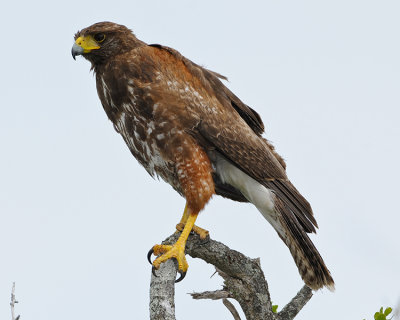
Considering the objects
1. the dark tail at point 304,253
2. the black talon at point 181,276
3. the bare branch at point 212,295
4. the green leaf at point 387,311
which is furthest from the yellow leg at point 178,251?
the green leaf at point 387,311

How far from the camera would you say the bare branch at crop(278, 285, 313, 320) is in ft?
17.4

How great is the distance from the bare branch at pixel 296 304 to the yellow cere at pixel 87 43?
8.41 ft

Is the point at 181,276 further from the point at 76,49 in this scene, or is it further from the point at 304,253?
the point at 76,49

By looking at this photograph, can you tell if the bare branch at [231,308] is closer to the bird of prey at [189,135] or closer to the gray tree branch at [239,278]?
the gray tree branch at [239,278]

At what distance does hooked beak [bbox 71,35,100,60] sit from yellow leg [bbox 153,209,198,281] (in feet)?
5.41

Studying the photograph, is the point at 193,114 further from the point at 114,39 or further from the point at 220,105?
the point at 114,39

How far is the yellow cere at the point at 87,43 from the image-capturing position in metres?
5.66

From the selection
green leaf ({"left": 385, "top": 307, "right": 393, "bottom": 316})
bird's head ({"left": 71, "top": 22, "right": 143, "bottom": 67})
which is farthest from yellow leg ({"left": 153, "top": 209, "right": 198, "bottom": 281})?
bird's head ({"left": 71, "top": 22, "right": 143, "bottom": 67})

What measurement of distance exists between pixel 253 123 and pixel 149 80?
45.1 inches

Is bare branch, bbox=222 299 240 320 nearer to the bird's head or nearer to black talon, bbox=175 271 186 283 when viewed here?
black talon, bbox=175 271 186 283

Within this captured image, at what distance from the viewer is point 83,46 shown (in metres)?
5.67

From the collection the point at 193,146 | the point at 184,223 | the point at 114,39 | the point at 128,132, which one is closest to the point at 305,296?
the point at 184,223

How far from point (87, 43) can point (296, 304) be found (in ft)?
8.76

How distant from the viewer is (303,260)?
5578mm
